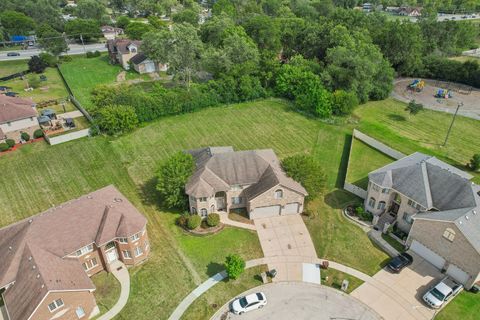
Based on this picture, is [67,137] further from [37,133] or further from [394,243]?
[394,243]

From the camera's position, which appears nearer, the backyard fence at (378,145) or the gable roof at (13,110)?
the backyard fence at (378,145)

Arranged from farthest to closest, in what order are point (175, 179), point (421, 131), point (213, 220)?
point (421, 131), point (175, 179), point (213, 220)

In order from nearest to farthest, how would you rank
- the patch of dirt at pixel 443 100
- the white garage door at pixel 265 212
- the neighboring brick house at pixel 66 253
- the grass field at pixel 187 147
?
the neighboring brick house at pixel 66 253
the grass field at pixel 187 147
the white garage door at pixel 265 212
the patch of dirt at pixel 443 100

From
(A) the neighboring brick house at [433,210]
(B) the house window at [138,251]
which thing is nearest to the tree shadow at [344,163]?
(A) the neighboring brick house at [433,210]

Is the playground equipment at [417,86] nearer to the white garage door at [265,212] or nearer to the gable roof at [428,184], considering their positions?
the gable roof at [428,184]

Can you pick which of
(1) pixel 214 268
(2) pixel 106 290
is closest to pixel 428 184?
(1) pixel 214 268

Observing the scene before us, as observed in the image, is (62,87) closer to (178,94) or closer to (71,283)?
(178,94)

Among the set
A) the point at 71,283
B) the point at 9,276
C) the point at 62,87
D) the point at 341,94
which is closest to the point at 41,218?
the point at 9,276
